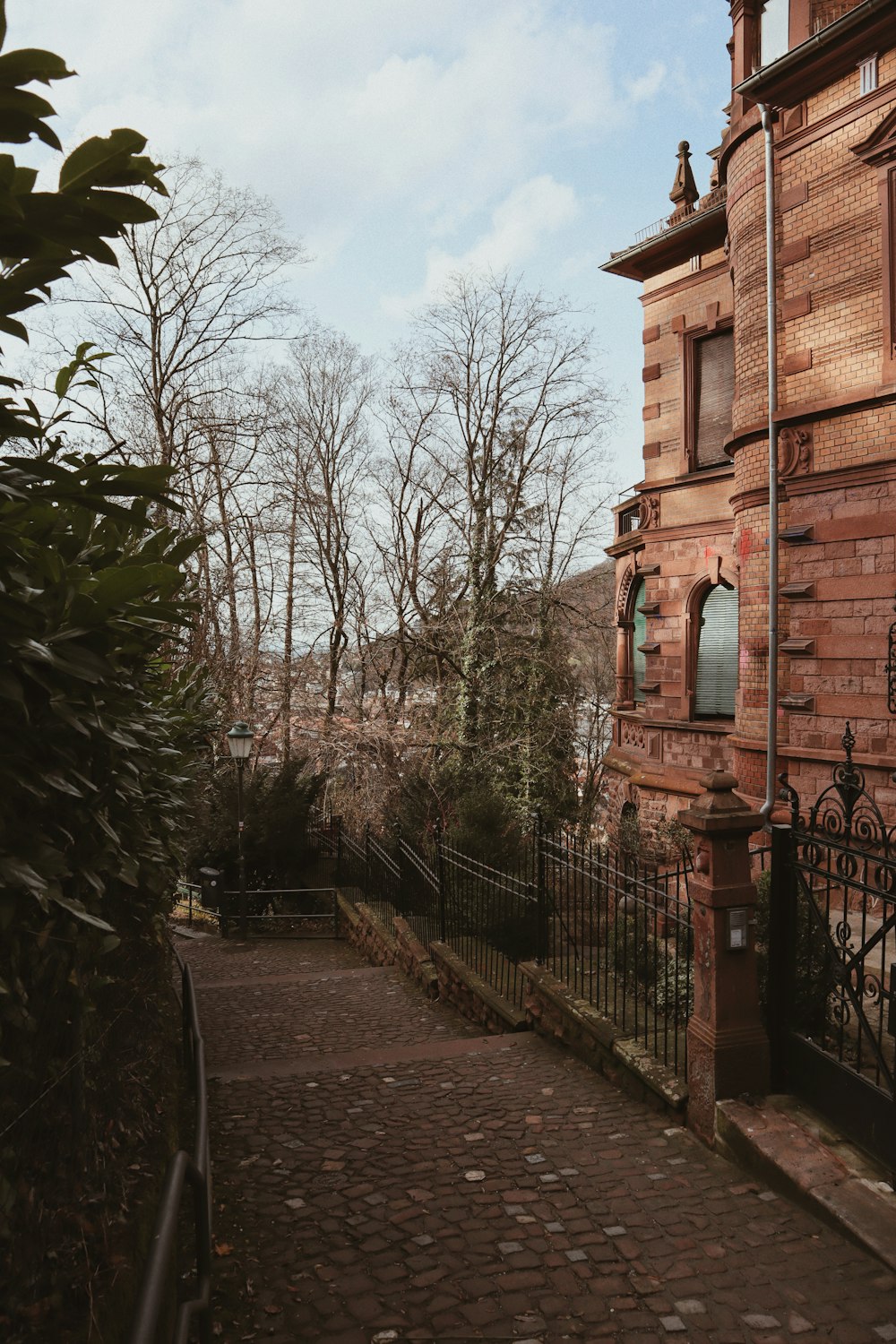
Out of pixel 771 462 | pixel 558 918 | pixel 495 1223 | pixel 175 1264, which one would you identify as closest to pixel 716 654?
pixel 771 462

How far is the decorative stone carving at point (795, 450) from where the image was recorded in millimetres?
11656

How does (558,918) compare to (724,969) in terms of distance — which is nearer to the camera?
(724,969)

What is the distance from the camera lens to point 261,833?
654 inches

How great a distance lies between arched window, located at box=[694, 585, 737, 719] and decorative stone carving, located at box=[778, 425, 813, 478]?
428 cm

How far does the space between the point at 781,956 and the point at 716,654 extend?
11.3m

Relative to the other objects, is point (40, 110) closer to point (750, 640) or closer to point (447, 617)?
point (750, 640)

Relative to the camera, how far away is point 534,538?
26766mm

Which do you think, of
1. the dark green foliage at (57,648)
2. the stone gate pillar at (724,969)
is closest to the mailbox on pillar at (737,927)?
the stone gate pillar at (724,969)

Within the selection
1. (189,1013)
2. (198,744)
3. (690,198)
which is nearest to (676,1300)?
(189,1013)

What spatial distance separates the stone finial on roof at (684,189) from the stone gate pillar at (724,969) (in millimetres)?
16307

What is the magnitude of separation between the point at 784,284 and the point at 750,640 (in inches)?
189

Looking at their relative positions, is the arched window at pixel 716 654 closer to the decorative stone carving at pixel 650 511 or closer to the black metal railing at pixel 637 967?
the decorative stone carving at pixel 650 511

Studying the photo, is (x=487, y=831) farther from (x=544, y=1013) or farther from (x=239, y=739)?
(x=544, y=1013)

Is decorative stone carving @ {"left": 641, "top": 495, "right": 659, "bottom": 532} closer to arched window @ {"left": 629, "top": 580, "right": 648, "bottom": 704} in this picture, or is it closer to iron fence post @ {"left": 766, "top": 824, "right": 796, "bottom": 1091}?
arched window @ {"left": 629, "top": 580, "right": 648, "bottom": 704}
